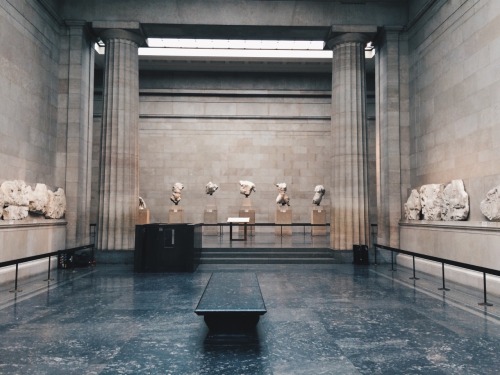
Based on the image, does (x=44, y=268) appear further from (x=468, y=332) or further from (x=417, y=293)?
(x=468, y=332)

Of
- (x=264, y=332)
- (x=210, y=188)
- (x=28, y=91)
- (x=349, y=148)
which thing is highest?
(x=28, y=91)

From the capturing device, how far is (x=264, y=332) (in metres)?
5.43

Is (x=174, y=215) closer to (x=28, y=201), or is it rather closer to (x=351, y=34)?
(x=28, y=201)

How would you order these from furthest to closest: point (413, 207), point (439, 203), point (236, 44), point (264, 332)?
point (236, 44)
point (413, 207)
point (439, 203)
point (264, 332)

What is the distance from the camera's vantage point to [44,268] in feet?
36.6

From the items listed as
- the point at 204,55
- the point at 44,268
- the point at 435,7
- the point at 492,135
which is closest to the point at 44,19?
the point at 44,268

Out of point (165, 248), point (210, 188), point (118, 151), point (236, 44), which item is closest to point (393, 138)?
point (165, 248)

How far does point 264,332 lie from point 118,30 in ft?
37.4

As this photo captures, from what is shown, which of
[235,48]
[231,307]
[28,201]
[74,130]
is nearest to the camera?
[231,307]

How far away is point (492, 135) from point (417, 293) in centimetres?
378

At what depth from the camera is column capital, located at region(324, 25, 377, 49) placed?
13.3 m

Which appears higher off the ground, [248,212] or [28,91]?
[28,91]

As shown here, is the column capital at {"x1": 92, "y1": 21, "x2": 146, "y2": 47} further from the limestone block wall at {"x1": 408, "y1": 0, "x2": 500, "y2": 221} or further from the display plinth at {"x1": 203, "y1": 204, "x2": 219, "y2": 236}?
the display plinth at {"x1": 203, "y1": 204, "x2": 219, "y2": 236}

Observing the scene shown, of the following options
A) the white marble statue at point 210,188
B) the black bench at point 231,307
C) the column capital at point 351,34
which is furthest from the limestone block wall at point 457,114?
the white marble statue at point 210,188
